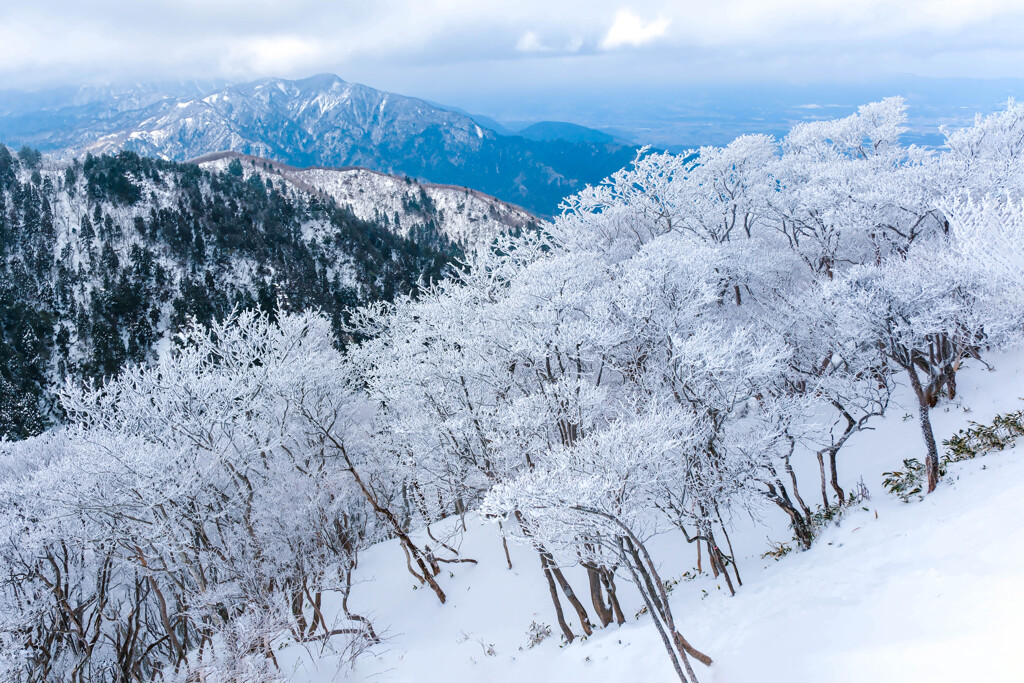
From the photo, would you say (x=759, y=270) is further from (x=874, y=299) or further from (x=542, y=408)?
(x=542, y=408)

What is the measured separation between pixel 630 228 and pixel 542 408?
53.2 ft

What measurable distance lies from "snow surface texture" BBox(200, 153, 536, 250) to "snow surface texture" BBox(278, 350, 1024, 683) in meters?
149

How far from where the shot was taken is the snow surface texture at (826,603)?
922 cm

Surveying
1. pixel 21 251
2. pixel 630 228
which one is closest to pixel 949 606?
pixel 630 228

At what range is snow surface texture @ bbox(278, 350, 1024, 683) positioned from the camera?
9.22m

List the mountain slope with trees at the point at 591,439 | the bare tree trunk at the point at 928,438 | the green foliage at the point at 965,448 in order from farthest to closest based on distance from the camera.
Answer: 1. the green foliage at the point at 965,448
2. the bare tree trunk at the point at 928,438
3. the mountain slope with trees at the point at 591,439

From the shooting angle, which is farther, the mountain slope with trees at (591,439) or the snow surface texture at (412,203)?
the snow surface texture at (412,203)

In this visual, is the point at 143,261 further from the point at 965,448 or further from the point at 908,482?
the point at 965,448

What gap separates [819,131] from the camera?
33.1 metres

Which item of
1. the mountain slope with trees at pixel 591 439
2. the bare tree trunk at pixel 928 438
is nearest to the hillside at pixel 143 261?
the mountain slope with trees at pixel 591 439

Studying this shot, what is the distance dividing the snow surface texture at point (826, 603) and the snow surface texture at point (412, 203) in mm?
148952

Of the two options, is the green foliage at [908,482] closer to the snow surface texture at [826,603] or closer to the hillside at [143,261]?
the snow surface texture at [826,603]

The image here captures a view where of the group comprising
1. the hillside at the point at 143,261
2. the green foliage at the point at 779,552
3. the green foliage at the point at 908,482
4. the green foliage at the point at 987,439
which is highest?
the hillside at the point at 143,261

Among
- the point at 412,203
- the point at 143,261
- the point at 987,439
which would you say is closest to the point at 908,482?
the point at 987,439
